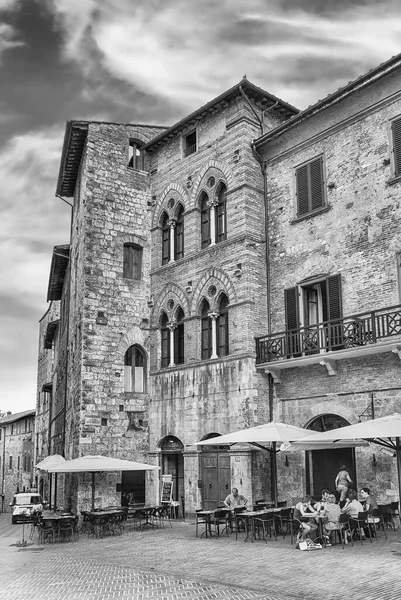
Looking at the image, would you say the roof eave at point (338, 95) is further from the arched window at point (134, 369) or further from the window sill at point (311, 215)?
the arched window at point (134, 369)

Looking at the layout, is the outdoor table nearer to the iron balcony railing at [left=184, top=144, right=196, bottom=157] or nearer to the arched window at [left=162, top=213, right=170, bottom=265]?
the arched window at [left=162, top=213, right=170, bottom=265]

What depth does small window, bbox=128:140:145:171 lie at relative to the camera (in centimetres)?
2636

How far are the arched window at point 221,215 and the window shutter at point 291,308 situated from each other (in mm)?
3358

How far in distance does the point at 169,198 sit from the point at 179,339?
549 centimetres

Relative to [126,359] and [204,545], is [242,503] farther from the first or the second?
[126,359]

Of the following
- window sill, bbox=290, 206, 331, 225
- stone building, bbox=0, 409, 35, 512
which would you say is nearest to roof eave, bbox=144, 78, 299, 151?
window sill, bbox=290, 206, 331, 225

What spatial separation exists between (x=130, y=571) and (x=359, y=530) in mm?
5097

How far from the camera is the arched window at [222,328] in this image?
21516mm

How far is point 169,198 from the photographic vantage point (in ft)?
81.9

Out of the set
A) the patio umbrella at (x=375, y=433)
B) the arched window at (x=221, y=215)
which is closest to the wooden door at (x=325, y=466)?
the patio umbrella at (x=375, y=433)

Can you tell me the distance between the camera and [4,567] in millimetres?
13922

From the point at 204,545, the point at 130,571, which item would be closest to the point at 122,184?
the point at 204,545

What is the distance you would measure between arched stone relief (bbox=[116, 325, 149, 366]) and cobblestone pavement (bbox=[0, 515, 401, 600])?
326 inches

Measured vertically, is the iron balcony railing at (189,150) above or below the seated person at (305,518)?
above
